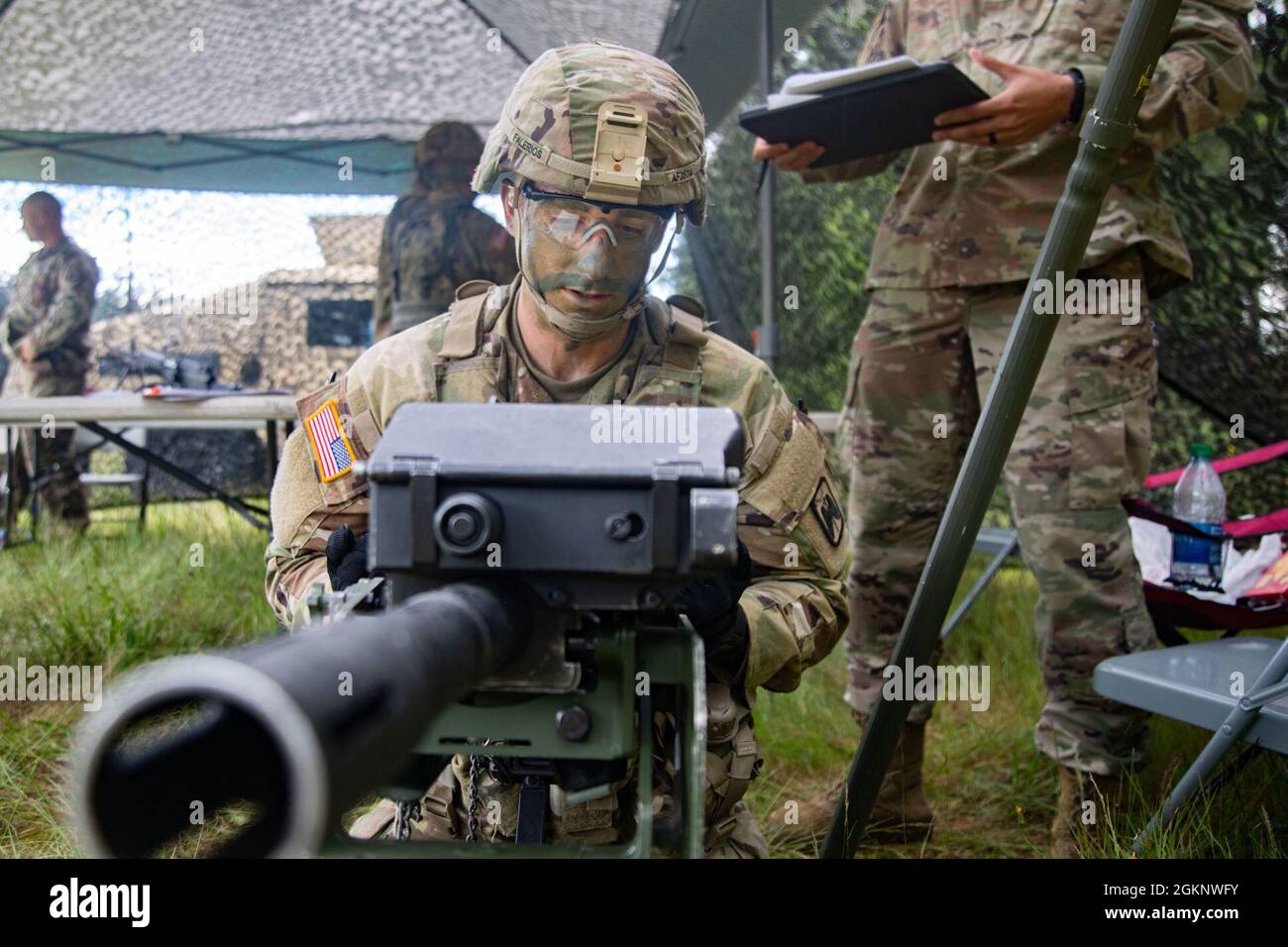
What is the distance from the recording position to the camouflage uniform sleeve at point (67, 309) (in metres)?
7.98

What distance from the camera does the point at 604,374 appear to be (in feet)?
7.14

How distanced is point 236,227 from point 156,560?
2.97 metres

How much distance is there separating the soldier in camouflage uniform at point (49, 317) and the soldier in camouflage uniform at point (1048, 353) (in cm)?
630

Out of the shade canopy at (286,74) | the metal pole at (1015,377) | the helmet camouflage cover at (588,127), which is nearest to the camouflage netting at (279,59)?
the shade canopy at (286,74)

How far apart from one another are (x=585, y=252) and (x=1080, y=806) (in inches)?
68.1

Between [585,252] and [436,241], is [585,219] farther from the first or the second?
[436,241]

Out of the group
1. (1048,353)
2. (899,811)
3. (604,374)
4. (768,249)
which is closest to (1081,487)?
(1048,353)

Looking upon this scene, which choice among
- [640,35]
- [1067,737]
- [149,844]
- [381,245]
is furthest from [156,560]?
[149,844]

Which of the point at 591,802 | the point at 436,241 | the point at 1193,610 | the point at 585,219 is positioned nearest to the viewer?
the point at 591,802

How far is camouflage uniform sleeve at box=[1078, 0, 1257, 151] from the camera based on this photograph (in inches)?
104

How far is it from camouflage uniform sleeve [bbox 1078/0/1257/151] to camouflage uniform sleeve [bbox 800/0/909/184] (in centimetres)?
65

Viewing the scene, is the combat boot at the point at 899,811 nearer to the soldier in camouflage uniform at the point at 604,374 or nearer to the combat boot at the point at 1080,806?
the combat boot at the point at 1080,806

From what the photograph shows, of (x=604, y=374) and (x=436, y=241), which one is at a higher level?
(x=436, y=241)
